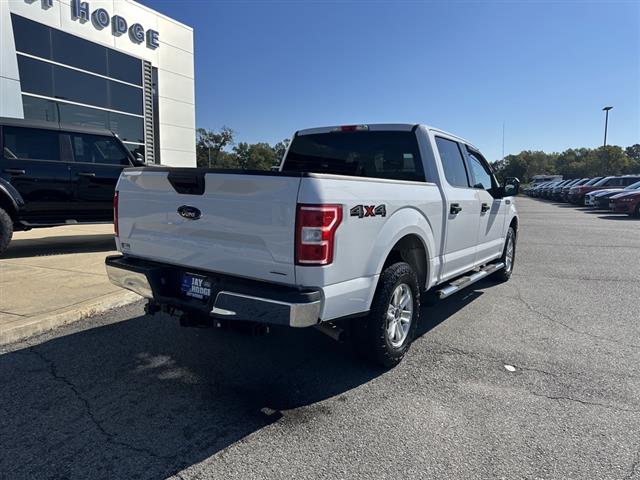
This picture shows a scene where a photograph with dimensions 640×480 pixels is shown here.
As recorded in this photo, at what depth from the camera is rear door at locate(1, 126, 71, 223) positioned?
7.53 metres

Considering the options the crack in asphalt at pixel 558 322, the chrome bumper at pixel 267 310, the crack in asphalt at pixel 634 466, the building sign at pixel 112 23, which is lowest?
the crack in asphalt at pixel 634 466

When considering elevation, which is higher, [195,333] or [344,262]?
[344,262]

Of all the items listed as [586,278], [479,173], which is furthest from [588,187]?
[479,173]

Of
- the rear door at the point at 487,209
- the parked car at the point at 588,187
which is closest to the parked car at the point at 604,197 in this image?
the parked car at the point at 588,187

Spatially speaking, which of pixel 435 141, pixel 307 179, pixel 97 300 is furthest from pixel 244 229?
pixel 97 300

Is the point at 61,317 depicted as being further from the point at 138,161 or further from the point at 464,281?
the point at 138,161

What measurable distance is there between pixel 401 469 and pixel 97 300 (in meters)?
3.89

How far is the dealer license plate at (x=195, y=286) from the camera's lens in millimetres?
3385

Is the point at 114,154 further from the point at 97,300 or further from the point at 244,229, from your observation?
the point at 244,229

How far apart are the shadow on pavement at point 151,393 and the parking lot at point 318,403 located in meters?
0.01

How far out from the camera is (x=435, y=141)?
4.74m

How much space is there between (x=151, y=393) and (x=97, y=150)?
6.48 m

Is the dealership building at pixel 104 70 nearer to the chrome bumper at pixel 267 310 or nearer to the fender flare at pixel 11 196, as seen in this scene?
the fender flare at pixel 11 196

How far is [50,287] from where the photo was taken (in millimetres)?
5680
